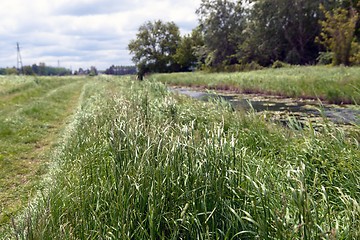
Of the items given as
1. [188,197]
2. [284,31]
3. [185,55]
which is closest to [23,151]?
[188,197]

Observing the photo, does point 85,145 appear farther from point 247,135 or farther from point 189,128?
point 247,135

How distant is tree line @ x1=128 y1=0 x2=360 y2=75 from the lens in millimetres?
21980

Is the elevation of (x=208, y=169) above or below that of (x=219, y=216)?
above

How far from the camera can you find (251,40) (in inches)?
1284

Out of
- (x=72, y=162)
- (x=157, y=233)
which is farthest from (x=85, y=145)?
(x=157, y=233)

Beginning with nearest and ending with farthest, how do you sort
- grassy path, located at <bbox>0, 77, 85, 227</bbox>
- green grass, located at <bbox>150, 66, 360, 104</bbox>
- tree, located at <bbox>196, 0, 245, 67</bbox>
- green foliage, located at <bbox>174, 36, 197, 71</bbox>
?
grassy path, located at <bbox>0, 77, 85, 227</bbox>
green grass, located at <bbox>150, 66, 360, 104</bbox>
tree, located at <bbox>196, 0, 245, 67</bbox>
green foliage, located at <bbox>174, 36, 197, 71</bbox>

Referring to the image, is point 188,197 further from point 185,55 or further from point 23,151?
point 185,55

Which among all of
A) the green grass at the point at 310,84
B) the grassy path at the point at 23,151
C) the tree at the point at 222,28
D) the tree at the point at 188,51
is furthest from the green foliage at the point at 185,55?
the grassy path at the point at 23,151

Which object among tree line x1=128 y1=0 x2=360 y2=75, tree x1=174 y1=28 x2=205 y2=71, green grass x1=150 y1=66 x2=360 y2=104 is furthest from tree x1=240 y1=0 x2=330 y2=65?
tree x1=174 y1=28 x2=205 y2=71

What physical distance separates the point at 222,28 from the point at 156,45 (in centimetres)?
1832

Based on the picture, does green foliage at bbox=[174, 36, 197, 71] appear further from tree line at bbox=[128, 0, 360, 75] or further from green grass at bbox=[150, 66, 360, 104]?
green grass at bbox=[150, 66, 360, 104]

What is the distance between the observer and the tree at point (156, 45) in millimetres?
52906

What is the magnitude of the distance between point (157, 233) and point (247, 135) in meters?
3.26

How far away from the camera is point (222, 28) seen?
1534 inches
